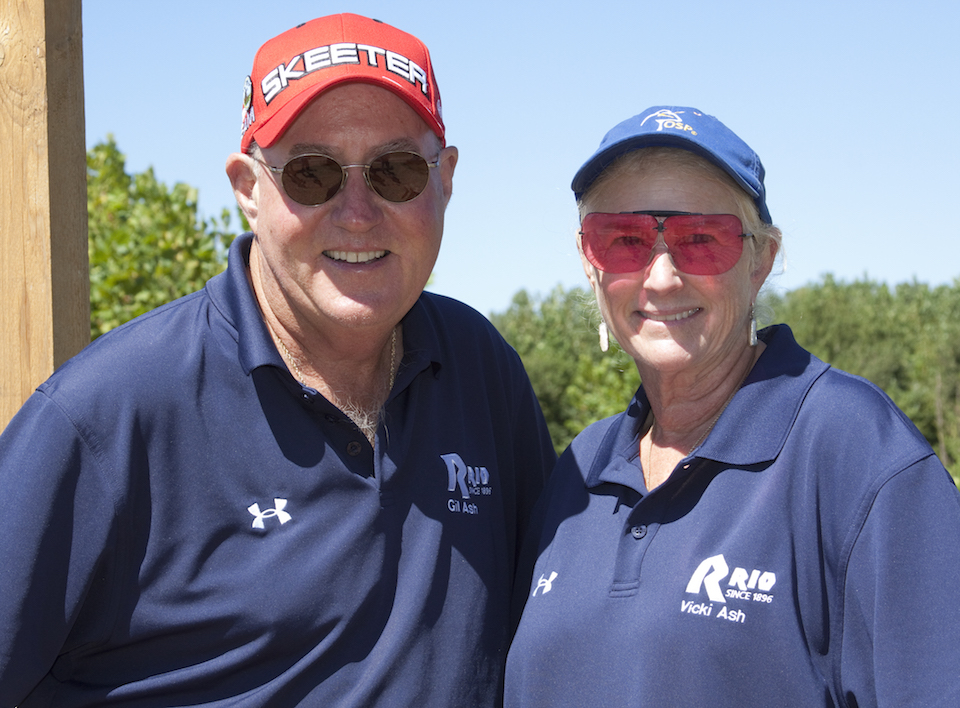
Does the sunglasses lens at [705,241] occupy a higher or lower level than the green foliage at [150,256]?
lower

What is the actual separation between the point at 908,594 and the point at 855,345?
99.3 feet

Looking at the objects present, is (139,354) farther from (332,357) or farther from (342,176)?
(342,176)

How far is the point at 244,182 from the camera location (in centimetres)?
286

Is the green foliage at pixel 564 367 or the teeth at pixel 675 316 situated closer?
the teeth at pixel 675 316

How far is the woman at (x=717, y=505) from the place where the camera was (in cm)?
208

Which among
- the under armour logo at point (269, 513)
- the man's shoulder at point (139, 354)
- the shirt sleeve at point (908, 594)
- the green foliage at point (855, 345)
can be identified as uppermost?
the green foliage at point (855, 345)

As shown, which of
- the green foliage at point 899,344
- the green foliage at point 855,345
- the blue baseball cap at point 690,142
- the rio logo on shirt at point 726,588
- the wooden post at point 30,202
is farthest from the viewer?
the green foliage at point 899,344

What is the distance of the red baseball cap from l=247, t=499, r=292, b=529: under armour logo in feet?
3.37

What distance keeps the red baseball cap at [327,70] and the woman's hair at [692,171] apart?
22.5 inches

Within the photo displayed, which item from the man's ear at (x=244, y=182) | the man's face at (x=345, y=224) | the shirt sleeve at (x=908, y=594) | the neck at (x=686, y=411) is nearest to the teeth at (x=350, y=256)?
the man's face at (x=345, y=224)

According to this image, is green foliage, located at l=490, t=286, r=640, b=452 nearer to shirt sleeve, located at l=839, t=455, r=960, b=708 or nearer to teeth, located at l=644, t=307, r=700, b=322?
teeth, located at l=644, t=307, r=700, b=322

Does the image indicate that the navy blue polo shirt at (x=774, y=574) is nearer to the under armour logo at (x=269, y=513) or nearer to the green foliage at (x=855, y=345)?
the under armour logo at (x=269, y=513)

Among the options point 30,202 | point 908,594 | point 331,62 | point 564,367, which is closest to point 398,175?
point 331,62

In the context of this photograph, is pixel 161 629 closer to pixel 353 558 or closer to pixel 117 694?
pixel 117 694
